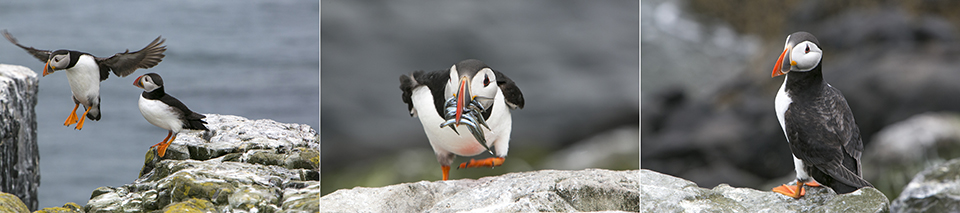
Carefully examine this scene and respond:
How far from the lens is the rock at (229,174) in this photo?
2.43m

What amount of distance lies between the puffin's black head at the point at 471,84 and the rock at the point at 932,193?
1.56 meters

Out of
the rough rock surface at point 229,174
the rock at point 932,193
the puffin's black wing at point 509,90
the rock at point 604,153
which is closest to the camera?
the rock at point 932,193

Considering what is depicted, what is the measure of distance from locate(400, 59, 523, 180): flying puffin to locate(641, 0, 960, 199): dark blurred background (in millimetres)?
786

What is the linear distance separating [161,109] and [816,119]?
2.55m

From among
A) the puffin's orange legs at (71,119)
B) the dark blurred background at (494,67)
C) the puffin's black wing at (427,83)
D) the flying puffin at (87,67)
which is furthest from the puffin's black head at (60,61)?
the puffin's black wing at (427,83)

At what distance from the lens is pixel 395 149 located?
109 inches

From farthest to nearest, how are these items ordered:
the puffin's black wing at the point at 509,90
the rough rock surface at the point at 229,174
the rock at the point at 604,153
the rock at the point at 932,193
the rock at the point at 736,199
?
the rock at the point at 604,153 < the puffin's black wing at the point at 509,90 < the rough rock surface at the point at 229,174 < the rock at the point at 736,199 < the rock at the point at 932,193

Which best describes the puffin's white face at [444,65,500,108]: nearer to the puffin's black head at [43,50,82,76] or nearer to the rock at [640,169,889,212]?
the rock at [640,169,889,212]

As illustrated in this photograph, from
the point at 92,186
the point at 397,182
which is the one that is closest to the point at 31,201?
the point at 92,186

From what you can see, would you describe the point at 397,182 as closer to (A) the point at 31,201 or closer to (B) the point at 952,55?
(A) the point at 31,201

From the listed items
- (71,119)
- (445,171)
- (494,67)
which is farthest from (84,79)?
(494,67)

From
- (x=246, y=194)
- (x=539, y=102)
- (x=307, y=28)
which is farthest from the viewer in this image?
(x=539, y=102)

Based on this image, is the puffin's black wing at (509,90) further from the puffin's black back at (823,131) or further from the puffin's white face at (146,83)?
the puffin's white face at (146,83)

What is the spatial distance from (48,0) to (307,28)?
1.03 metres
